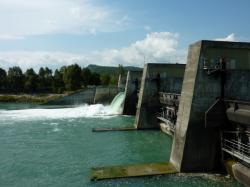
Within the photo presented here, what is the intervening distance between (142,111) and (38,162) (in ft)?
36.9

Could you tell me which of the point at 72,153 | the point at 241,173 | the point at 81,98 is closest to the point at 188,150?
the point at 241,173

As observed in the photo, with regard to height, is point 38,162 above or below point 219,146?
below

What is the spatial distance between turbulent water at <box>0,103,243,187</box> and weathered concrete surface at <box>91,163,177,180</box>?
27 cm

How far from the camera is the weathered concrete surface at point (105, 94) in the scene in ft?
139

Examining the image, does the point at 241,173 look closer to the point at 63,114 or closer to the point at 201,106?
the point at 201,106

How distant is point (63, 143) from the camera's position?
19203 mm

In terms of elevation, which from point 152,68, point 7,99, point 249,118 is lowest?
point 7,99

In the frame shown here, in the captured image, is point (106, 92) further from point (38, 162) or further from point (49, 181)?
point (49, 181)

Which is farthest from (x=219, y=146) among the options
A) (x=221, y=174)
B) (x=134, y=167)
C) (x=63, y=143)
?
(x=63, y=143)

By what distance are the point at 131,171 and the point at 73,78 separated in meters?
56.7

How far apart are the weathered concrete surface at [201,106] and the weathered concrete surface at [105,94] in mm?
28627

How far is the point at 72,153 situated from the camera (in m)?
16.6

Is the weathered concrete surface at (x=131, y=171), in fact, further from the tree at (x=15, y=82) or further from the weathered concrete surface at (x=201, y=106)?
the tree at (x=15, y=82)

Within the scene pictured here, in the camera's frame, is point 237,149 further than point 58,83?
No
